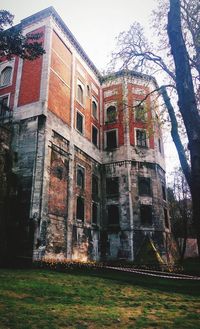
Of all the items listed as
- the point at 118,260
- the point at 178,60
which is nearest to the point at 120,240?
the point at 118,260

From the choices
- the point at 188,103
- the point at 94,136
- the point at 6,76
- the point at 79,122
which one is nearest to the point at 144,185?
the point at 94,136

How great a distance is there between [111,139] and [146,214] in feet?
26.5

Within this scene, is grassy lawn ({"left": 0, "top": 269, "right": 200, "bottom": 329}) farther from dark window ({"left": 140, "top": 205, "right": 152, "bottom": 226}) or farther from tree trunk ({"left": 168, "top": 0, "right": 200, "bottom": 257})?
dark window ({"left": 140, "top": 205, "right": 152, "bottom": 226})

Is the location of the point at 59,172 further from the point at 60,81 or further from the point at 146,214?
the point at 146,214

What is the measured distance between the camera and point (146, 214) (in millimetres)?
24656

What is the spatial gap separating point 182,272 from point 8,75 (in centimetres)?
1910

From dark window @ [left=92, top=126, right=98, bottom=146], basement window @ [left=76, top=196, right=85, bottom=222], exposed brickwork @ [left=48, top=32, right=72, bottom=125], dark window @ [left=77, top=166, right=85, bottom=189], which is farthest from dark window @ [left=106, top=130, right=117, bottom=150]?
basement window @ [left=76, top=196, right=85, bottom=222]

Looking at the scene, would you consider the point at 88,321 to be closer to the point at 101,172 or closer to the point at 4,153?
the point at 4,153

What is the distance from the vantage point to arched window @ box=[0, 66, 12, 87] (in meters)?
22.6

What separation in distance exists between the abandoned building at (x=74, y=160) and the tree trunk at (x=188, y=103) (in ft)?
32.7

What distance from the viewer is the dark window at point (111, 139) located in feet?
90.3

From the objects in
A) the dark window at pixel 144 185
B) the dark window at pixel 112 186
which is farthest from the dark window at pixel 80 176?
the dark window at pixel 144 185

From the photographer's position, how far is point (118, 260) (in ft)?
74.8

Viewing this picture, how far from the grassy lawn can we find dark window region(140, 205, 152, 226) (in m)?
12.9
